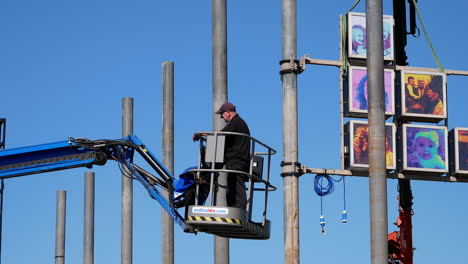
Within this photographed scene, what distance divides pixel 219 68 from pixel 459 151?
34.5 ft

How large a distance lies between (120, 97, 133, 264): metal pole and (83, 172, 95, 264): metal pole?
5030 millimetres

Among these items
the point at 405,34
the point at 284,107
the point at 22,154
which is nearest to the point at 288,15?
the point at 284,107

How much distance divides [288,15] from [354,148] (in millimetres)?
3702

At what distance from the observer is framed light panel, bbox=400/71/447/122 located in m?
29.9

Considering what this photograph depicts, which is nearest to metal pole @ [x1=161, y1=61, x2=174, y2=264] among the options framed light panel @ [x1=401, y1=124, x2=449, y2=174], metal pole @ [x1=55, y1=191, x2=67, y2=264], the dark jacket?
framed light panel @ [x1=401, y1=124, x2=449, y2=174]

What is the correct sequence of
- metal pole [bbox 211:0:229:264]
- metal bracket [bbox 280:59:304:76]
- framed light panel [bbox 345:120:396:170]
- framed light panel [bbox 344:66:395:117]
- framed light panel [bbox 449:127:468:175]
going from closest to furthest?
metal pole [bbox 211:0:229:264] < metal bracket [bbox 280:59:304:76] < framed light panel [bbox 345:120:396:170] < framed light panel [bbox 344:66:395:117] < framed light panel [bbox 449:127:468:175]

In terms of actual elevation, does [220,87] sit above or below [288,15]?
below

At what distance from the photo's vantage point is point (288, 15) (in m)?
27.9

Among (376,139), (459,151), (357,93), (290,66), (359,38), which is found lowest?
(376,139)

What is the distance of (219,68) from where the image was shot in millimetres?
21719

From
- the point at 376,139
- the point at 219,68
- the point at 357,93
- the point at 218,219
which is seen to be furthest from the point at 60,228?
the point at 218,219

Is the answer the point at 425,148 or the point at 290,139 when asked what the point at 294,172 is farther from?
the point at 425,148

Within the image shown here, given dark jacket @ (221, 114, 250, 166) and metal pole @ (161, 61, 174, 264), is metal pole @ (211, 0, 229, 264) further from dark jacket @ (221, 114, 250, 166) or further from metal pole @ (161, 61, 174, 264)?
metal pole @ (161, 61, 174, 264)

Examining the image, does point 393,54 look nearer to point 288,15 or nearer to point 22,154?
point 288,15
